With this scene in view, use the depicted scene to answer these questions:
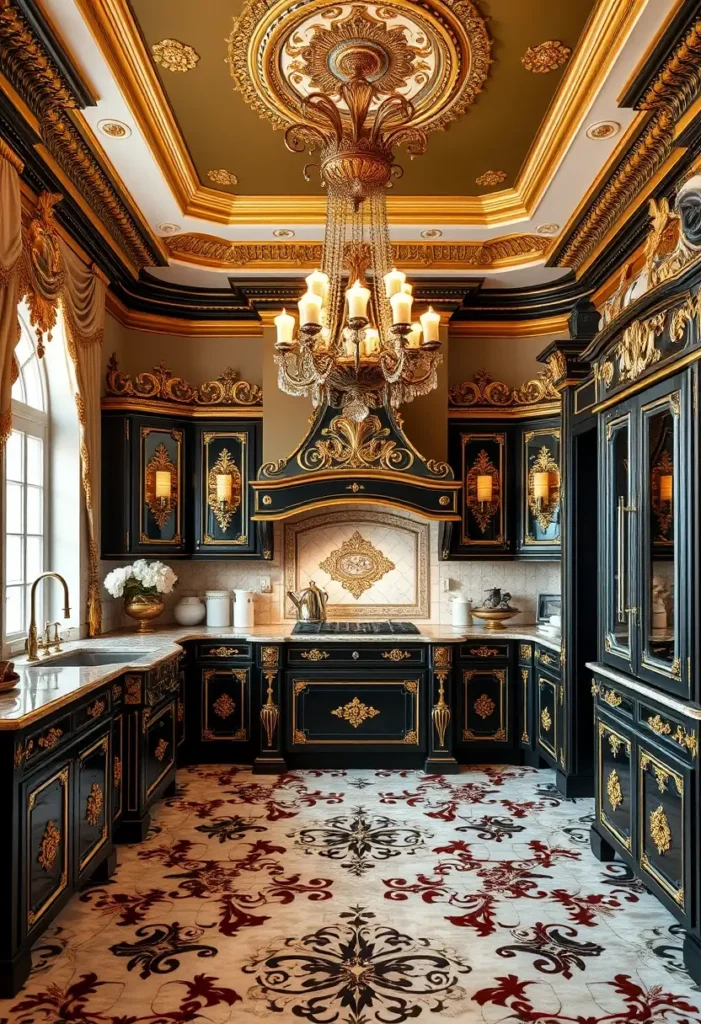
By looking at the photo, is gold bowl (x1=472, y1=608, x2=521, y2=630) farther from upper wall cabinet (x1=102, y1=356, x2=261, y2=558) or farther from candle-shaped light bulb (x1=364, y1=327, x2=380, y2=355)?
candle-shaped light bulb (x1=364, y1=327, x2=380, y2=355)

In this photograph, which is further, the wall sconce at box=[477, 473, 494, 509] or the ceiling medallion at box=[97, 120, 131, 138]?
the wall sconce at box=[477, 473, 494, 509]

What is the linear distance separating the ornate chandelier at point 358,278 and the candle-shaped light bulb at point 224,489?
1.62 m

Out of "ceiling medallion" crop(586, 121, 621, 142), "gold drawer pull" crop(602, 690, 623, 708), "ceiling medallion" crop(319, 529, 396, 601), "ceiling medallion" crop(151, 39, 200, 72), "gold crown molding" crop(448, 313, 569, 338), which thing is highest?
"ceiling medallion" crop(151, 39, 200, 72)

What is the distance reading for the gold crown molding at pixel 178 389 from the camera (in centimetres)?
562

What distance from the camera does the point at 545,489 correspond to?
18.6 feet

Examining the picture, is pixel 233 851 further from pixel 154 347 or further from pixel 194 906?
pixel 154 347

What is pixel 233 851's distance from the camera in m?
3.97

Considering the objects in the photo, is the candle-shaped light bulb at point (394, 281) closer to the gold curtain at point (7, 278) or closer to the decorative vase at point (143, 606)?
the gold curtain at point (7, 278)

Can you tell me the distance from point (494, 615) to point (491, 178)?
2.98 meters

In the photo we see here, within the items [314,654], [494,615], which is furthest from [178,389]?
Answer: [494,615]

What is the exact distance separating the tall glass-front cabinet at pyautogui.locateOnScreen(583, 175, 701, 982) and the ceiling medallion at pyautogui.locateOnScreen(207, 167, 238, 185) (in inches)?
95.4

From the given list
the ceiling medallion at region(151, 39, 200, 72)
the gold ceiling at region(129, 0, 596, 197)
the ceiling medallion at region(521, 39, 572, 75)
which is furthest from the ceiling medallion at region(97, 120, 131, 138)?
the ceiling medallion at region(521, 39, 572, 75)

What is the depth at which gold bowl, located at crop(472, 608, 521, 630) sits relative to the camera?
19.0ft

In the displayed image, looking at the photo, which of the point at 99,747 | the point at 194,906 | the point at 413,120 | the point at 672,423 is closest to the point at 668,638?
the point at 672,423
